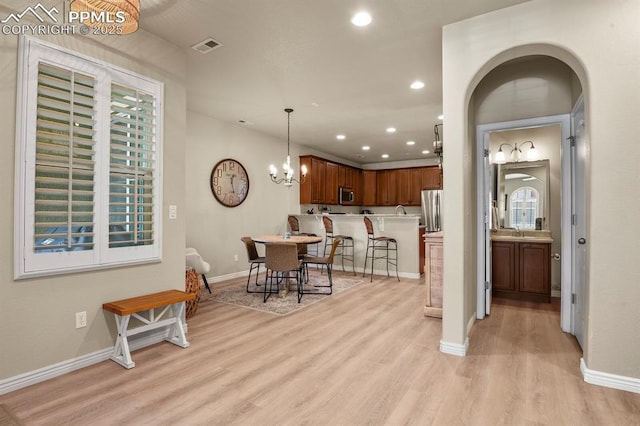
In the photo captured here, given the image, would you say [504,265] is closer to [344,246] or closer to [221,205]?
Answer: [344,246]

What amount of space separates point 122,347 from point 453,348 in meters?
2.64

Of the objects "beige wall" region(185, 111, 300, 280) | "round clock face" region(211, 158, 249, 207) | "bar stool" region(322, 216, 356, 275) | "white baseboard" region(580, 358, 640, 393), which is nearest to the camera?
"white baseboard" region(580, 358, 640, 393)

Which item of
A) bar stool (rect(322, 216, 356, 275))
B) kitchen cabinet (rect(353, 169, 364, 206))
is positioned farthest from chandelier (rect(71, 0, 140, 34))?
kitchen cabinet (rect(353, 169, 364, 206))

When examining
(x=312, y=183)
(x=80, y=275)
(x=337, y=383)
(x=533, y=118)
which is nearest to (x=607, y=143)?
(x=533, y=118)

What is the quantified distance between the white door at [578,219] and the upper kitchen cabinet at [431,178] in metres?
5.91

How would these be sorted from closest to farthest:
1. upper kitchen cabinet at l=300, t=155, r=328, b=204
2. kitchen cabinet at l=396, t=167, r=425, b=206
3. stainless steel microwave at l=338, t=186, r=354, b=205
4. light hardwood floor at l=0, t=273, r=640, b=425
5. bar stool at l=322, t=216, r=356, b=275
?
1. light hardwood floor at l=0, t=273, r=640, b=425
2. bar stool at l=322, t=216, r=356, b=275
3. upper kitchen cabinet at l=300, t=155, r=328, b=204
4. stainless steel microwave at l=338, t=186, r=354, b=205
5. kitchen cabinet at l=396, t=167, r=425, b=206

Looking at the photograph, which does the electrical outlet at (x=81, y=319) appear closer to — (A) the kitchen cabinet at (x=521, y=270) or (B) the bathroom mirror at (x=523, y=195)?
(A) the kitchen cabinet at (x=521, y=270)

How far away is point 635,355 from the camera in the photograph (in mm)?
2133

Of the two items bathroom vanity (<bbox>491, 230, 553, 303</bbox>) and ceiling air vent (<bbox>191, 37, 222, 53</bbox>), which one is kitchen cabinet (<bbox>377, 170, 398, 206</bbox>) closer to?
bathroom vanity (<bbox>491, 230, 553, 303</bbox>)

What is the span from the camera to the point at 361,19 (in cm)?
272

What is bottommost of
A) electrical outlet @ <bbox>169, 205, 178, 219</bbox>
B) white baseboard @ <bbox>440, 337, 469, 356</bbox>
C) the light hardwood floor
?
the light hardwood floor

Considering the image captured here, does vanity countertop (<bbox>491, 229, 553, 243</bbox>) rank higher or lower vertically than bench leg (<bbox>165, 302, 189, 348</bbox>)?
higher

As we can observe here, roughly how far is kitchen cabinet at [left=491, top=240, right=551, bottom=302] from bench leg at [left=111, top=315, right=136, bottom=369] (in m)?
4.42

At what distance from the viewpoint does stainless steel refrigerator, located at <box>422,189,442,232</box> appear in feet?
Result: 27.2
